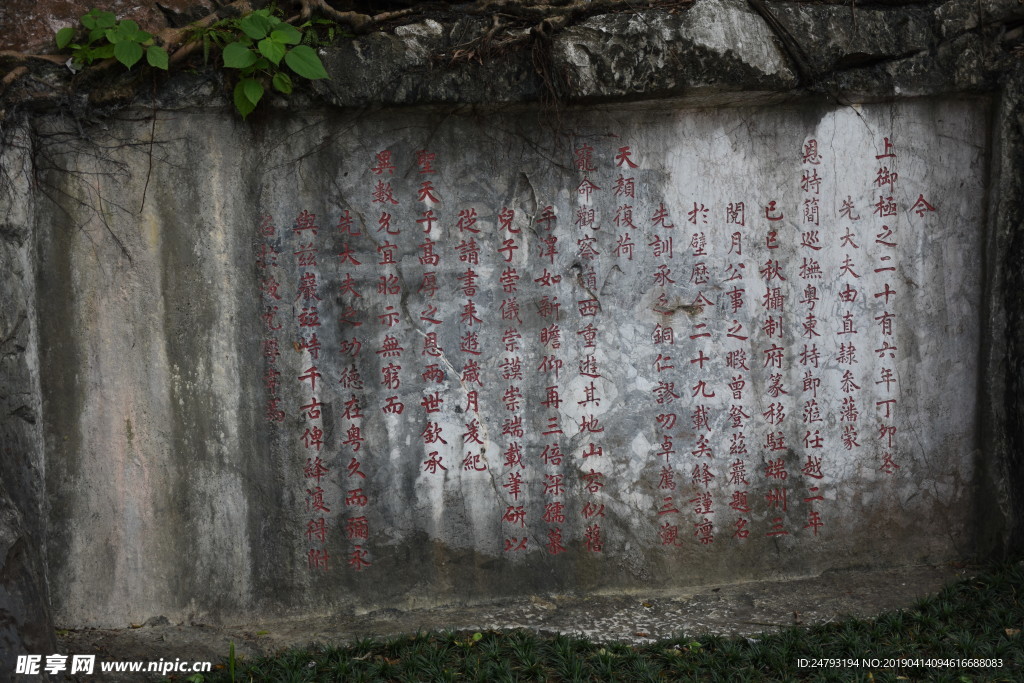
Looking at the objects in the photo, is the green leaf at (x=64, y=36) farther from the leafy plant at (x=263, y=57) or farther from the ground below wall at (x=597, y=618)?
the ground below wall at (x=597, y=618)

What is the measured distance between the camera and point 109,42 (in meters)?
3.51

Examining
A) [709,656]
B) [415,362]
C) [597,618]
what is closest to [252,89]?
[415,362]

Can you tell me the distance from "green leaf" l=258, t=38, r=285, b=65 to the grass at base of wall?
2.28 metres

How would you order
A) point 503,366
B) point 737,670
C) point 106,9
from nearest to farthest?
1. point 737,670
2. point 106,9
3. point 503,366

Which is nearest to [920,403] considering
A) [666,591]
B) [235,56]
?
[666,591]

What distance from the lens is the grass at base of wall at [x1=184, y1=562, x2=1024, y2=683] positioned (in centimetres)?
340

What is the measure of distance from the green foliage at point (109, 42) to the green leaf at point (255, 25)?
12.4 inches

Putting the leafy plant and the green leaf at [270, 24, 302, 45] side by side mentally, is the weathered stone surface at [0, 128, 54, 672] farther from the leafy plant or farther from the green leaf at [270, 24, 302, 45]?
the green leaf at [270, 24, 302, 45]

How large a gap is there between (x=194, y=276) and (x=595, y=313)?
167cm

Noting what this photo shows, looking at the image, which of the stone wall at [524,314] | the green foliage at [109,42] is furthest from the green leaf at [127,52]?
the stone wall at [524,314]

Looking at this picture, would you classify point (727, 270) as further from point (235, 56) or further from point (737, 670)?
point (235, 56)

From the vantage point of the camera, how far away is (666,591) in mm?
4047

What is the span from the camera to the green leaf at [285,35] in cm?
352

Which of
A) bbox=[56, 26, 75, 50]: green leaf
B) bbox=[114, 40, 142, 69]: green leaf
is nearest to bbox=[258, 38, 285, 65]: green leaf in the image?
bbox=[114, 40, 142, 69]: green leaf
